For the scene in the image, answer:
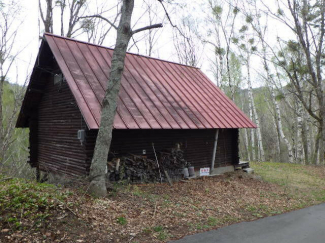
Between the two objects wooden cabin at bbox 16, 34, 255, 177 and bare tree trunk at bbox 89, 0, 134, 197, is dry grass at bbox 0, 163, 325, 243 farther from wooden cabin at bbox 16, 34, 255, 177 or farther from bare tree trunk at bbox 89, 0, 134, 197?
wooden cabin at bbox 16, 34, 255, 177

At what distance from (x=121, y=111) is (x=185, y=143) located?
3.91m

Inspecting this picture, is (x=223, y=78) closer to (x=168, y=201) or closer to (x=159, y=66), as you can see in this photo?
(x=159, y=66)

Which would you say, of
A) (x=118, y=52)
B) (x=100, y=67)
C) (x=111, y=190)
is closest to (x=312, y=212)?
(x=111, y=190)

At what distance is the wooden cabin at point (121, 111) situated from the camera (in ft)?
30.2

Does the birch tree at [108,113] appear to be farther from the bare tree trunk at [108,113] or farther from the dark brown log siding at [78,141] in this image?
the dark brown log siding at [78,141]

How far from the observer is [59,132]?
11086mm

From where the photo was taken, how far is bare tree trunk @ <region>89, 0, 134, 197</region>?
7.03 meters

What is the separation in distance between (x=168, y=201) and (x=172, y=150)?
11.1 ft

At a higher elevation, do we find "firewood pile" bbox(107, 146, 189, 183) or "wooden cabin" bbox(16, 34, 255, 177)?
"wooden cabin" bbox(16, 34, 255, 177)

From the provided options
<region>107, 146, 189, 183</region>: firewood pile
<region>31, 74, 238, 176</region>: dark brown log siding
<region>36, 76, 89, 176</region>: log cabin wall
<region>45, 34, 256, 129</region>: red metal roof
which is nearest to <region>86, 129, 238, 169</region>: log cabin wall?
<region>31, 74, 238, 176</region>: dark brown log siding

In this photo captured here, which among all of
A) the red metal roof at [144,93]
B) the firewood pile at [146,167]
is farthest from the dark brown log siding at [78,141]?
the red metal roof at [144,93]

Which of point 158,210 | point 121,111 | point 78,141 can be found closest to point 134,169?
point 121,111

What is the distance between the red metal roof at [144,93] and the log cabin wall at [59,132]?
1.08 m

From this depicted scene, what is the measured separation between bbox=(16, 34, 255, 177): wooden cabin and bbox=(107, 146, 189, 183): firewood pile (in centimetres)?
41
